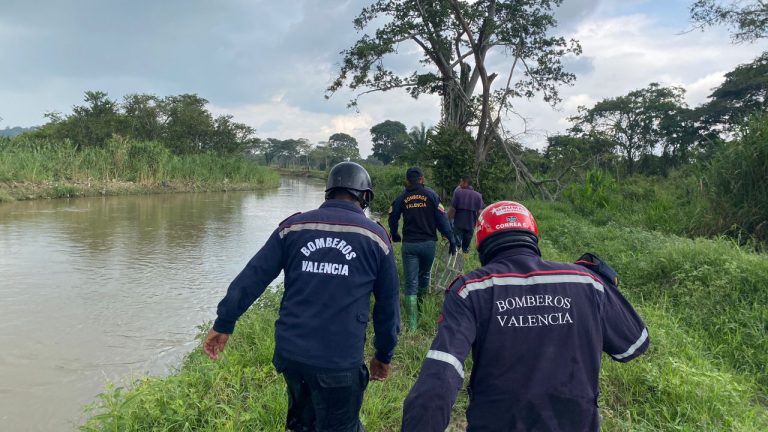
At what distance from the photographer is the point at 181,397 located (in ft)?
12.3

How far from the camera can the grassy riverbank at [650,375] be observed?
3.45m

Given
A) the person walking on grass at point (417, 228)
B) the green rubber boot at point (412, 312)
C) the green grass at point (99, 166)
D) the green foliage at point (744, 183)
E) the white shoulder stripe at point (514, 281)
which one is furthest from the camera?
the green grass at point (99, 166)

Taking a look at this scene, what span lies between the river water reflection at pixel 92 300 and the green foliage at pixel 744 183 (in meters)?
9.47

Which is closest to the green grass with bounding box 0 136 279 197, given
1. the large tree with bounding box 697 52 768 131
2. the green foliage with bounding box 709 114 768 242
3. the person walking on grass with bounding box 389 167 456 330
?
the person walking on grass with bounding box 389 167 456 330

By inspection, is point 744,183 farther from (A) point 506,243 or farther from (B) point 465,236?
(A) point 506,243

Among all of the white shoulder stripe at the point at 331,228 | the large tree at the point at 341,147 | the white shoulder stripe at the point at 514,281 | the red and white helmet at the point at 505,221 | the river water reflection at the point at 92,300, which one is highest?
the large tree at the point at 341,147

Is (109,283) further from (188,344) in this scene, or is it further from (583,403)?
(583,403)

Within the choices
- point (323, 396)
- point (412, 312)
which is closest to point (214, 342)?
point (323, 396)

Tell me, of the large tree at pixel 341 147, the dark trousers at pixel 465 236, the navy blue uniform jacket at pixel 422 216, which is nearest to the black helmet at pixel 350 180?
the navy blue uniform jacket at pixel 422 216

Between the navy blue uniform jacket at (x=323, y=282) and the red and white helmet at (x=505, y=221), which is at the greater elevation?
the red and white helmet at (x=505, y=221)

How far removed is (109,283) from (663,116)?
3401 centimetres

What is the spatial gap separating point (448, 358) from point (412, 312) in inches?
155

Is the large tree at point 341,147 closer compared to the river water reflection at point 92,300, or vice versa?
the river water reflection at point 92,300

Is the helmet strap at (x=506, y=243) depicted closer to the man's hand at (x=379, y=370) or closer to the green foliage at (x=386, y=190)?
the man's hand at (x=379, y=370)
